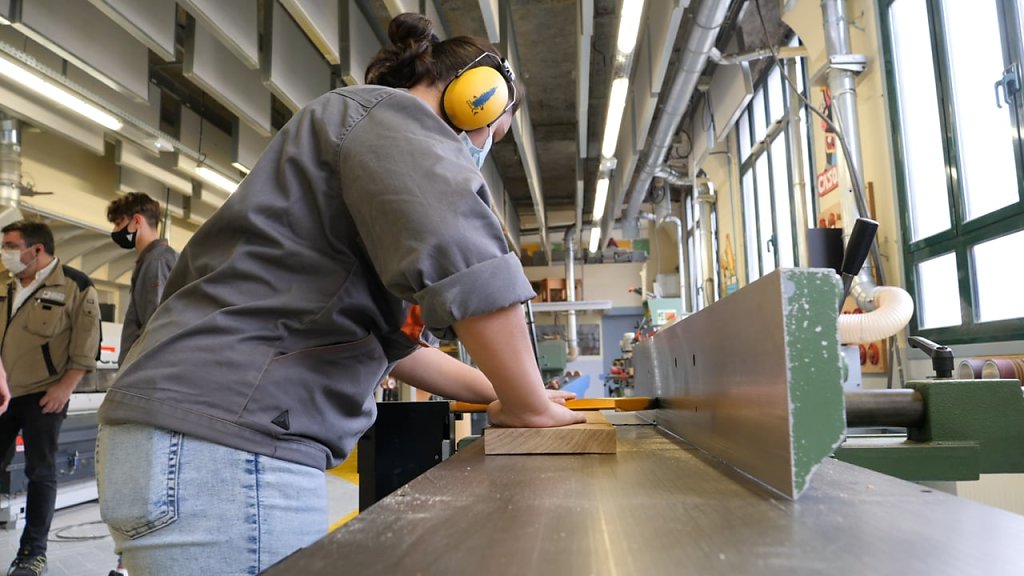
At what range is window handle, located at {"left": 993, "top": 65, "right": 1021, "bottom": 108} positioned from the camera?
2.73m

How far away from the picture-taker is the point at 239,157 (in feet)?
16.6

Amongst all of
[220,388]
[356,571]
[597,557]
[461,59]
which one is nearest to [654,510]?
[597,557]

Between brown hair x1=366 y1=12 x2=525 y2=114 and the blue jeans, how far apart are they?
0.56 metres

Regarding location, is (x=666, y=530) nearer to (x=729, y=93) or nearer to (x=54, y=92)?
(x=54, y=92)

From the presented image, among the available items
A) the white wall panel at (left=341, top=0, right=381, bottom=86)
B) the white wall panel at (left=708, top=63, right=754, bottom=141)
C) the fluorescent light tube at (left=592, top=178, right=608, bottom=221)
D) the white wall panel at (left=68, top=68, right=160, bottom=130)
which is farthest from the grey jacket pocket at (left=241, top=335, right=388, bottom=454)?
the fluorescent light tube at (left=592, top=178, right=608, bottom=221)

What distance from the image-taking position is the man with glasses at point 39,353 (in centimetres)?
253

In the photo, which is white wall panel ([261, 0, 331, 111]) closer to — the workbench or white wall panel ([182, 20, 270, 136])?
white wall panel ([182, 20, 270, 136])

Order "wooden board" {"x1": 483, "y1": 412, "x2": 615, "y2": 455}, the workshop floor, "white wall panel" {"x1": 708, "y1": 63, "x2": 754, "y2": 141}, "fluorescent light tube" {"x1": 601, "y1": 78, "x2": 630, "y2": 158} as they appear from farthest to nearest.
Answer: "white wall panel" {"x1": 708, "y1": 63, "x2": 754, "y2": 141} < "fluorescent light tube" {"x1": 601, "y1": 78, "x2": 630, "y2": 158} < the workshop floor < "wooden board" {"x1": 483, "y1": 412, "x2": 615, "y2": 455}

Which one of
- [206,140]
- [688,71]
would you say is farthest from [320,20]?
[206,140]

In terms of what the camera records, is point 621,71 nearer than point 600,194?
Yes

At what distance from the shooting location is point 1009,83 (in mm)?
2762

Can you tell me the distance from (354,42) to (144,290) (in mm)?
2066

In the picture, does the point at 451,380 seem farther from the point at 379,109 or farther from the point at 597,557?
the point at 597,557

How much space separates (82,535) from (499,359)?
11.2ft
